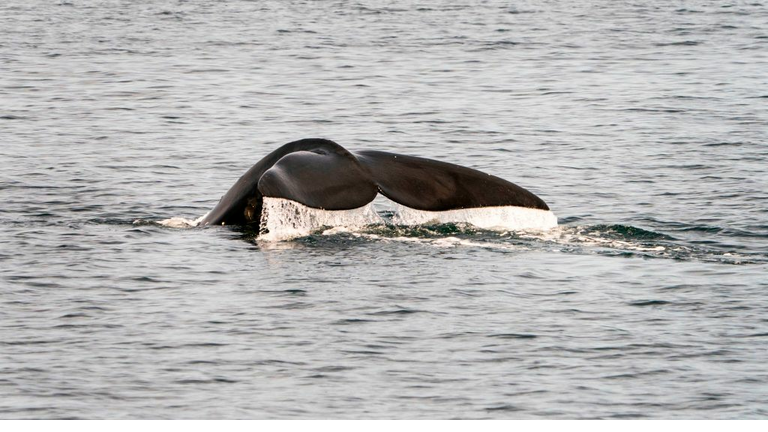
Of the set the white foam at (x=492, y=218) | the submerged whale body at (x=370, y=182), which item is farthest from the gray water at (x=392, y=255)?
the submerged whale body at (x=370, y=182)

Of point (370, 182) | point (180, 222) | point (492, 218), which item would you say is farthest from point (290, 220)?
point (492, 218)

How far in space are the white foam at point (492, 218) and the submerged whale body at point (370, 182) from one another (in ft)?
0.26

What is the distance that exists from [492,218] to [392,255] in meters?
1.07

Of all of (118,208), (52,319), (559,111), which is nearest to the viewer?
(52,319)

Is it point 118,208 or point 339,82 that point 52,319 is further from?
point 339,82

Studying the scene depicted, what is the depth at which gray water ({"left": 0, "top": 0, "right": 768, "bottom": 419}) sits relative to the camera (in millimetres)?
9297

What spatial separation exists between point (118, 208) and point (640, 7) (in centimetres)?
2668

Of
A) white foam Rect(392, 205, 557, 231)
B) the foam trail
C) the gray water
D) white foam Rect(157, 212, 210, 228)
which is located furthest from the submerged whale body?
white foam Rect(157, 212, 210, 228)

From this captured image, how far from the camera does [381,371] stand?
9.57 m

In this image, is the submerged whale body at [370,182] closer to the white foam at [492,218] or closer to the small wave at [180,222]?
the white foam at [492,218]

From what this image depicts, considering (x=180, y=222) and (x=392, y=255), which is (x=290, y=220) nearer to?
(x=392, y=255)

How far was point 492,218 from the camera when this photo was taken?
13008mm

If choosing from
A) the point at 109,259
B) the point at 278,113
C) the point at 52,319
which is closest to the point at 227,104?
the point at 278,113

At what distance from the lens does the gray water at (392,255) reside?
930 centimetres
